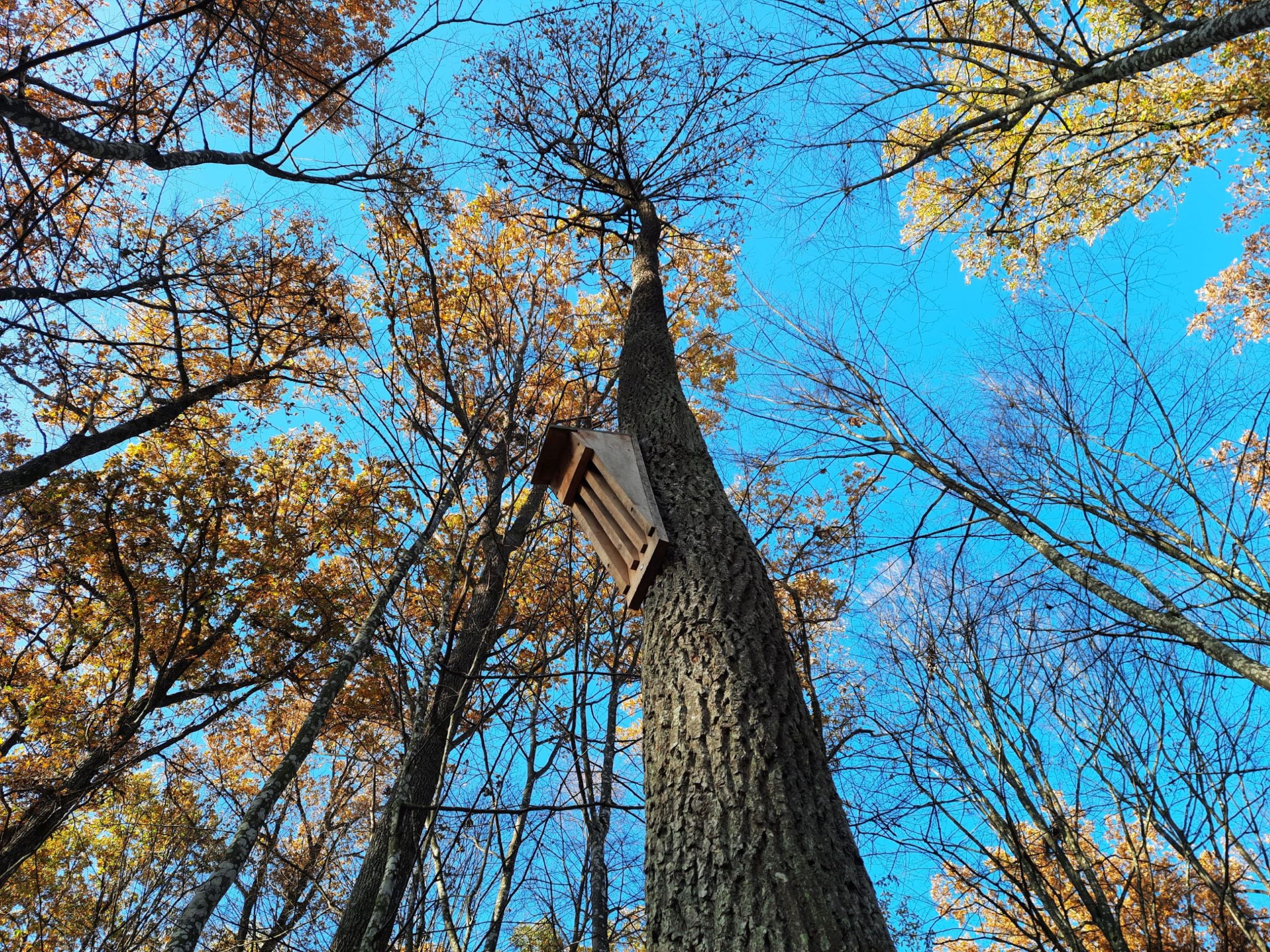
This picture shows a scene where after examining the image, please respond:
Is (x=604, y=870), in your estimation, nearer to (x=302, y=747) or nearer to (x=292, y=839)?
(x=302, y=747)

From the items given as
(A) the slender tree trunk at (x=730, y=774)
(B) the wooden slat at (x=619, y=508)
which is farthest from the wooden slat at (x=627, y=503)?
(A) the slender tree trunk at (x=730, y=774)

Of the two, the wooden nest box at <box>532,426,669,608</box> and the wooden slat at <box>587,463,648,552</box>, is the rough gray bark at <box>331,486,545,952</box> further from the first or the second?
the wooden slat at <box>587,463,648,552</box>

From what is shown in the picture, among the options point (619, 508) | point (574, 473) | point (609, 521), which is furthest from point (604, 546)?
point (574, 473)

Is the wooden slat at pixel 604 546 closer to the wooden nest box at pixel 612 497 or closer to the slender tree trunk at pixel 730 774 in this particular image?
the wooden nest box at pixel 612 497

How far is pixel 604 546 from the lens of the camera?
9.71 feet

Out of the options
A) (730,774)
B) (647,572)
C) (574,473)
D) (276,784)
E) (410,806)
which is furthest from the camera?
(276,784)

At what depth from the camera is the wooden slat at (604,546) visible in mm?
2787

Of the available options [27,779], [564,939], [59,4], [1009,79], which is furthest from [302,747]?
[59,4]

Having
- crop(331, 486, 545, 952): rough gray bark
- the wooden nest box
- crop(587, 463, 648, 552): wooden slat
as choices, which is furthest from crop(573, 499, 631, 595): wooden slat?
crop(331, 486, 545, 952): rough gray bark

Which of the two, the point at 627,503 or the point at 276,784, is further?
the point at 276,784

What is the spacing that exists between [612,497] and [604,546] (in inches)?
9.7

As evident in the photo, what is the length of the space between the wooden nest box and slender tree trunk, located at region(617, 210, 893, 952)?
3.9 inches

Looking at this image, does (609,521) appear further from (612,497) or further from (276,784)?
(276,784)

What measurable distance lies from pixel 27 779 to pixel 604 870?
19.9 ft
